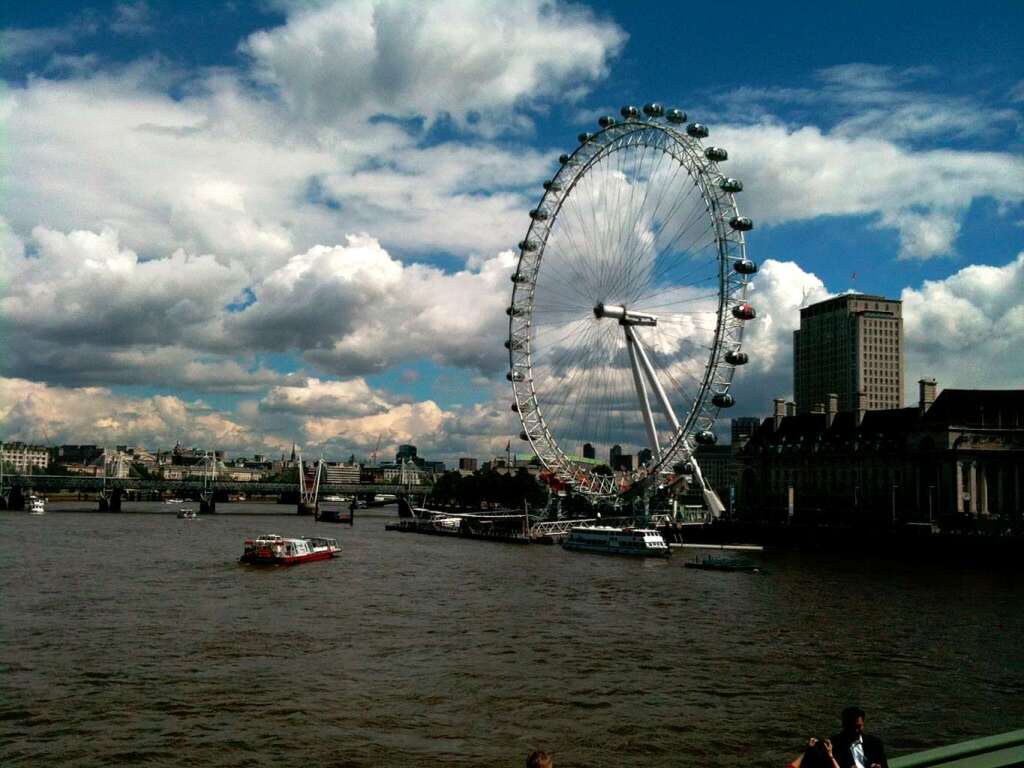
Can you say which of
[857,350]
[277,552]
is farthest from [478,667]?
[857,350]

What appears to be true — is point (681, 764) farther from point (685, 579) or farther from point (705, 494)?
point (705, 494)

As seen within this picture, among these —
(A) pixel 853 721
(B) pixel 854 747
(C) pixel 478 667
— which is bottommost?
(C) pixel 478 667

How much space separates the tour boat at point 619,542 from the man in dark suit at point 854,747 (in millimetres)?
61140

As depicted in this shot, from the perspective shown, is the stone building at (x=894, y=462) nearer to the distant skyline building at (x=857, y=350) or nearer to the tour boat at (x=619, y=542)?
the tour boat at (x=619, y=542)

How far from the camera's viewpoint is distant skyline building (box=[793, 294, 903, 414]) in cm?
16525

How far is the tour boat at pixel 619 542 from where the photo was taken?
70.4 metres

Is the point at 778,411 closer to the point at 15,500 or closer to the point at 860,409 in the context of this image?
the point at 860,409

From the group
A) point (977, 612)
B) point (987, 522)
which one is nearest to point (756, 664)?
point (977, 612)

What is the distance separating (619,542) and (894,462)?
32182mm

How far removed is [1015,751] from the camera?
8.78 meters

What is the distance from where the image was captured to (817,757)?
9.12m

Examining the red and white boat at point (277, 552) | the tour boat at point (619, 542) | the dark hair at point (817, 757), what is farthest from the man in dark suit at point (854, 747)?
the tour boat at point (619, 542)

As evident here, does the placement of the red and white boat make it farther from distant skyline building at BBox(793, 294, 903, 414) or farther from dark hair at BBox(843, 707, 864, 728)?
distant skyline building at BBox(793, 294, 903, 414)

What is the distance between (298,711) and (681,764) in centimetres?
822
